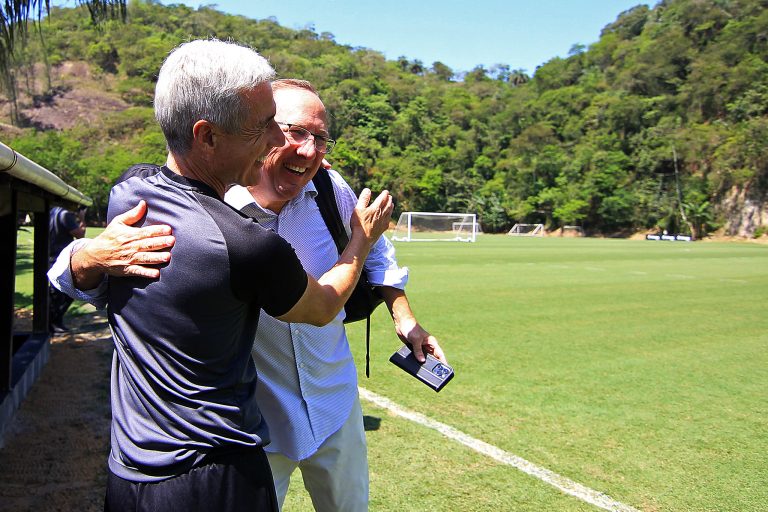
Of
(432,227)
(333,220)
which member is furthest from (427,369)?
(432,227)

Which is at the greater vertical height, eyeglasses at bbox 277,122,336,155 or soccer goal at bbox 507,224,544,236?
eyeglasses at bbox 277,122,336,155

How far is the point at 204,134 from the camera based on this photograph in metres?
1.40

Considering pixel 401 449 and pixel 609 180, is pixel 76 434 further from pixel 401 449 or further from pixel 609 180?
pixel 609 180

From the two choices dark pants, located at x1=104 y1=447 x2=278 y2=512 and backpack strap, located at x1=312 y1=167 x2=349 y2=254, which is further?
backpack strap, located at x1=312 y1=167 x2=349 y2=254

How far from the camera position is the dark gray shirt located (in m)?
1.35

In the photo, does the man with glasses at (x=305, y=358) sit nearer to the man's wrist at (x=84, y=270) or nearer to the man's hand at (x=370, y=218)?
the man's hand at (x=370, y=218)

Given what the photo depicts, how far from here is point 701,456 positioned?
4.33m

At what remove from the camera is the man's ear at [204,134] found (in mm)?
1384

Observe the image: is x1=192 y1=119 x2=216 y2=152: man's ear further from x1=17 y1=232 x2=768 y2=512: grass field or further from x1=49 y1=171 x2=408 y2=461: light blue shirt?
x1=17 y1=232 x2=768 y2=512: grass field

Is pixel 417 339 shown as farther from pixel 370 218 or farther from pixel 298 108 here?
pixel 298 108

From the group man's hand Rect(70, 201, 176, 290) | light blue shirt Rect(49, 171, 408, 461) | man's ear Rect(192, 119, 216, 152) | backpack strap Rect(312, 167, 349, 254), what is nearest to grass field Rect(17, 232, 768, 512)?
light blue shirt Rect(49, 171, 408, 461)

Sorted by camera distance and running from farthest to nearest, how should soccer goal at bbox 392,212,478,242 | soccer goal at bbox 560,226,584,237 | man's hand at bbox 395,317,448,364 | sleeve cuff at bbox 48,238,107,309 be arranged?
soccer goal at bbox 560,226,584,237 → soccer goal at bbox 392,212,478,242 → man's hand at bbox 395,317,448,364 → sleeve cuff at bbox 48,238,107,309

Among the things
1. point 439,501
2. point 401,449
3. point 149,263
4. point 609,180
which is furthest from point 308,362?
point 609,180

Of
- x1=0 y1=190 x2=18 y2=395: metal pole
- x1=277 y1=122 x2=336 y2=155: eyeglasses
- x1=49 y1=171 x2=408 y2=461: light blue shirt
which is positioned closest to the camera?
x1=49 y1=171 x2=408 y2=461: light blue shirt
